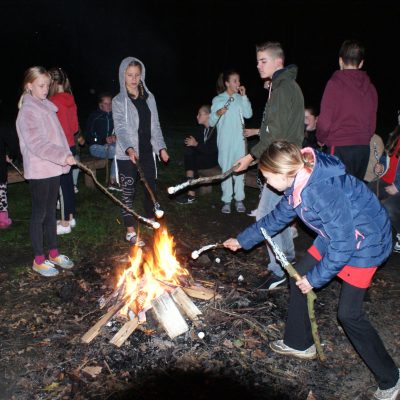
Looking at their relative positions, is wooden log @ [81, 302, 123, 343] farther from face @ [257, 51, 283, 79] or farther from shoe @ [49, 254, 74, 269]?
face @ [257, 51, 283, 79]

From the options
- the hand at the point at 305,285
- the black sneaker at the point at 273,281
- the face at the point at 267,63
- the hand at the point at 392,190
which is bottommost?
the black sneaker at the point at 273,281

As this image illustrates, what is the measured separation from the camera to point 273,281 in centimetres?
543

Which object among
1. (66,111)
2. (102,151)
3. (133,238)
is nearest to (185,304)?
(133,238)

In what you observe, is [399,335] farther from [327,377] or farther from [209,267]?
[209,267]

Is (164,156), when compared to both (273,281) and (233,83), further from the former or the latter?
(273,281)

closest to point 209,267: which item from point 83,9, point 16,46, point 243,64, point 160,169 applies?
point 160,169

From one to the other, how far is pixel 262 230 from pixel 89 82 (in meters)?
28.0

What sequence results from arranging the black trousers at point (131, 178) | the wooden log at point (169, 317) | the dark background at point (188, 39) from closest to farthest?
1. the wooden log at point (169, 317)
2. the black trousers at point (131, 178)
3. the dark background at point (188, 39)

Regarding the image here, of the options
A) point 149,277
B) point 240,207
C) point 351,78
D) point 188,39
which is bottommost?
point 240,207

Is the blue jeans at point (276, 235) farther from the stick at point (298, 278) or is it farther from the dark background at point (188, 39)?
the dark background at point (188, 39)

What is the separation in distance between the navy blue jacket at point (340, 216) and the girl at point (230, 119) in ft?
14.3

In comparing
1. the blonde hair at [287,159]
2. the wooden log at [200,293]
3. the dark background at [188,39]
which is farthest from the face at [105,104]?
the dark background at [188,39]

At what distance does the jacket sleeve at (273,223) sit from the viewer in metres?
4.02

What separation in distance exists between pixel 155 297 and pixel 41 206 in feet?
6.47
